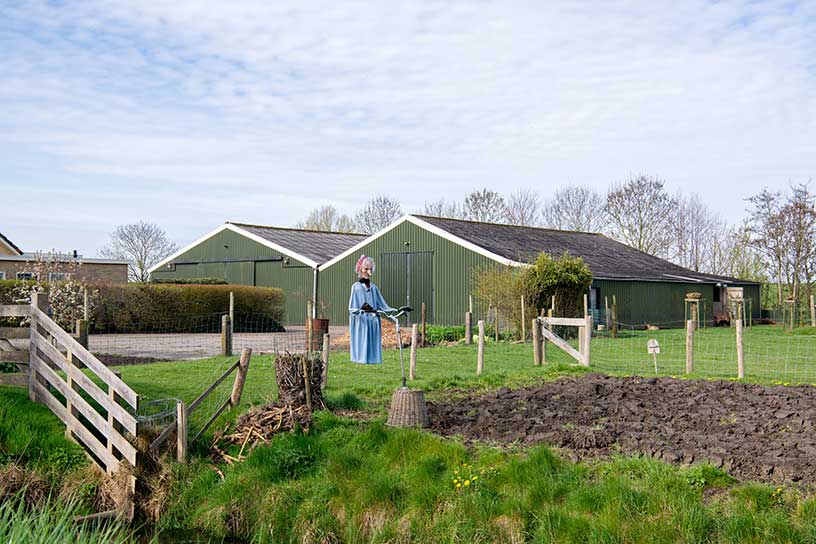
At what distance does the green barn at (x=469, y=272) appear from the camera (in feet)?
109

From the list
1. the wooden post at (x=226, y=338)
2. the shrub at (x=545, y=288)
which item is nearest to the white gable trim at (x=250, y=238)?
the shrub at (x=545, y=288)

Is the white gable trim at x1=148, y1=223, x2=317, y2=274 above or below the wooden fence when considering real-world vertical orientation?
above

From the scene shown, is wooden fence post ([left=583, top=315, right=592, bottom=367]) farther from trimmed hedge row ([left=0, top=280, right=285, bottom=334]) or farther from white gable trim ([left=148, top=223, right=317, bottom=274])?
white gable trim ([left=148, top=223, right=317, bottom=274])

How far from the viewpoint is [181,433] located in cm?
877

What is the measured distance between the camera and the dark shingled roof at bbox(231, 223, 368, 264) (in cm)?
4159

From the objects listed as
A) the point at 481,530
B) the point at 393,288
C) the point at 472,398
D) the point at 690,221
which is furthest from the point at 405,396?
the point at 690,221

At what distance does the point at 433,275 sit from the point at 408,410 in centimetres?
2566

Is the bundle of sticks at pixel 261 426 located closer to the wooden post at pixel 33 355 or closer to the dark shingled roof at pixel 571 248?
the wooden post at pixel 33 355

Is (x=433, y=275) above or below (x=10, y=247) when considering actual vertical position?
below

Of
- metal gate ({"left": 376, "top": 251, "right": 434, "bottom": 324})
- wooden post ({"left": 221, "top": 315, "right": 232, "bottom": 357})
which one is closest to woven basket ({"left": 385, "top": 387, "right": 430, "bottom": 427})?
wooden post ({"left": 221, "top": 315, "right": 232, "bottom": 357})

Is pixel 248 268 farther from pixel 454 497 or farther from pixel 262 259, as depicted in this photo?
pixel 454 497

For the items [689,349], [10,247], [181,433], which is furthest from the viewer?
[10,247]

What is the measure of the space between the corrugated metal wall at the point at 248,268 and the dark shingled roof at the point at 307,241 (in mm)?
716

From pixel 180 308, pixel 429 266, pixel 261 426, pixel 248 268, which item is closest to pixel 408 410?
pixel 261 426
